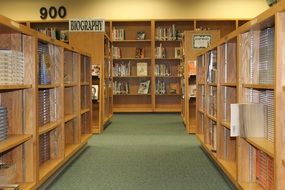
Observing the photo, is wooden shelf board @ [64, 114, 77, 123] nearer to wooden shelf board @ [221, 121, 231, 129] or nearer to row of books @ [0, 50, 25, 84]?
row of books @ [0, 50, 25, 84]

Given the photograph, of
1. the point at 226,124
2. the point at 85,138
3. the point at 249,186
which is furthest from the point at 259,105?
the point at 85,138

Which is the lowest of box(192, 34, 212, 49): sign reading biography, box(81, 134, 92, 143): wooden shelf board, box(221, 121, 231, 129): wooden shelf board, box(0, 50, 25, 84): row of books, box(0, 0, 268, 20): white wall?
box(81, 134, 92, 143): wooden shelf board

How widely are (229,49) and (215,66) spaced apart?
54cm

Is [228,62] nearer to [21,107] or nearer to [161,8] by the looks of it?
[21,107]

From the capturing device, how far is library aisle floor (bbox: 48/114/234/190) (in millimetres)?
3207

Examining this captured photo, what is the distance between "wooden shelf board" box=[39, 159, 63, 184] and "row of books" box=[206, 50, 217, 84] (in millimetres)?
1799

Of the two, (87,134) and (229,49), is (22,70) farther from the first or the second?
(87,134)

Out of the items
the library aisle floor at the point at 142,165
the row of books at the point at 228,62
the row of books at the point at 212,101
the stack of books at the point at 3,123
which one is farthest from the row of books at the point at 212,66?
the stack of books at the point at 3,123

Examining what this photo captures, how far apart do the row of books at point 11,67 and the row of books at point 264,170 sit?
70.0 inches

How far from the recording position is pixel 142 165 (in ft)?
12.8

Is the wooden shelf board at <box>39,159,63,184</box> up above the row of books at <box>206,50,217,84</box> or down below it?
below

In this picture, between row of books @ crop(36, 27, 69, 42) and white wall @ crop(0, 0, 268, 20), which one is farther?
white wall @ crop(0, 0, 268, 20)

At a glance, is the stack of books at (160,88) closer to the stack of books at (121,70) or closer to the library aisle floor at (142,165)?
the stack of books at (121,70)

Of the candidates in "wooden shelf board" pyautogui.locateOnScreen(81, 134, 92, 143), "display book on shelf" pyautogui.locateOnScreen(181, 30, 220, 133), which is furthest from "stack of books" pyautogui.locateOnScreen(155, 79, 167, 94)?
"wooden shelf board" pyautogui.locateOnScreen(81, 134, 92, 143)
